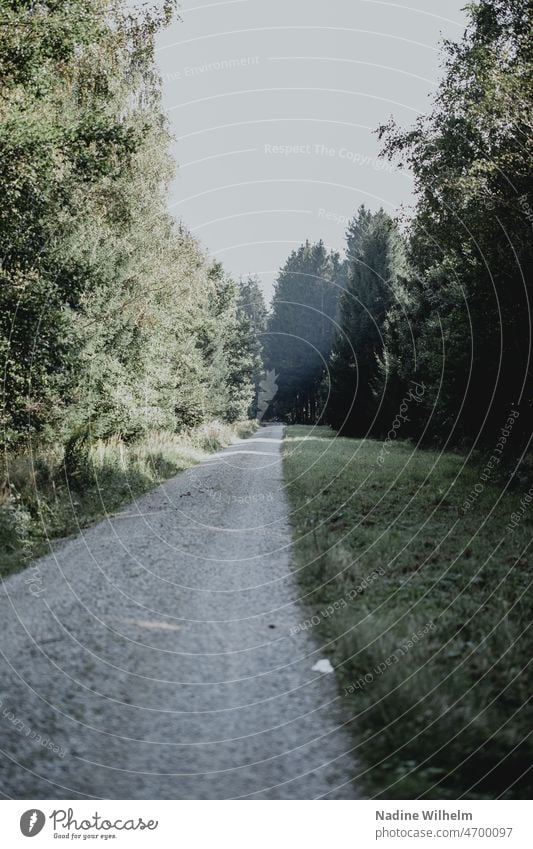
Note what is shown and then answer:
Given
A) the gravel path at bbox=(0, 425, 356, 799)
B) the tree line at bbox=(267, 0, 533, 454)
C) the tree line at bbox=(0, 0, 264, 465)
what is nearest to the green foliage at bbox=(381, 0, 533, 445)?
the tree line at bbox=(267, 0, 533, 454)

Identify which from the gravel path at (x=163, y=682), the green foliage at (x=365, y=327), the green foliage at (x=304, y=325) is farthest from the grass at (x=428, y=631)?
the green foliage at (x=304, y=325)

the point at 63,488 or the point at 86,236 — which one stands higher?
the point at 86,236

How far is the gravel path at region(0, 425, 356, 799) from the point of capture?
3615 mm

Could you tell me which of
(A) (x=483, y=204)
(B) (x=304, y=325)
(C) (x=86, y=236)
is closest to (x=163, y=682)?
(A) (x=483, y=204)

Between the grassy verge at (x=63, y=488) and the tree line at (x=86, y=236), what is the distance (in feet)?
1.78

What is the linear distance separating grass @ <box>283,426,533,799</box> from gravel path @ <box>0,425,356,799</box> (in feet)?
1.06

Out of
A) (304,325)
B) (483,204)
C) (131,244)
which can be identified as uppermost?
(304,325)

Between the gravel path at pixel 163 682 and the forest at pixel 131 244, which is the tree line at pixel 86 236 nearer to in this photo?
the forest at pixel 131 244

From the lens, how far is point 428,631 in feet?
18.0

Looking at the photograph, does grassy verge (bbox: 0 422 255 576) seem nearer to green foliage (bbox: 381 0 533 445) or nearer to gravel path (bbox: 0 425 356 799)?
gravel path (bbox: 0 425 356 799)

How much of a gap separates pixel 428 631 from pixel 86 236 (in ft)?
49.6

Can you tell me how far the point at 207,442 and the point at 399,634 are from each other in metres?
26.8

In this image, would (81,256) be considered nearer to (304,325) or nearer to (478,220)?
(478,220)
